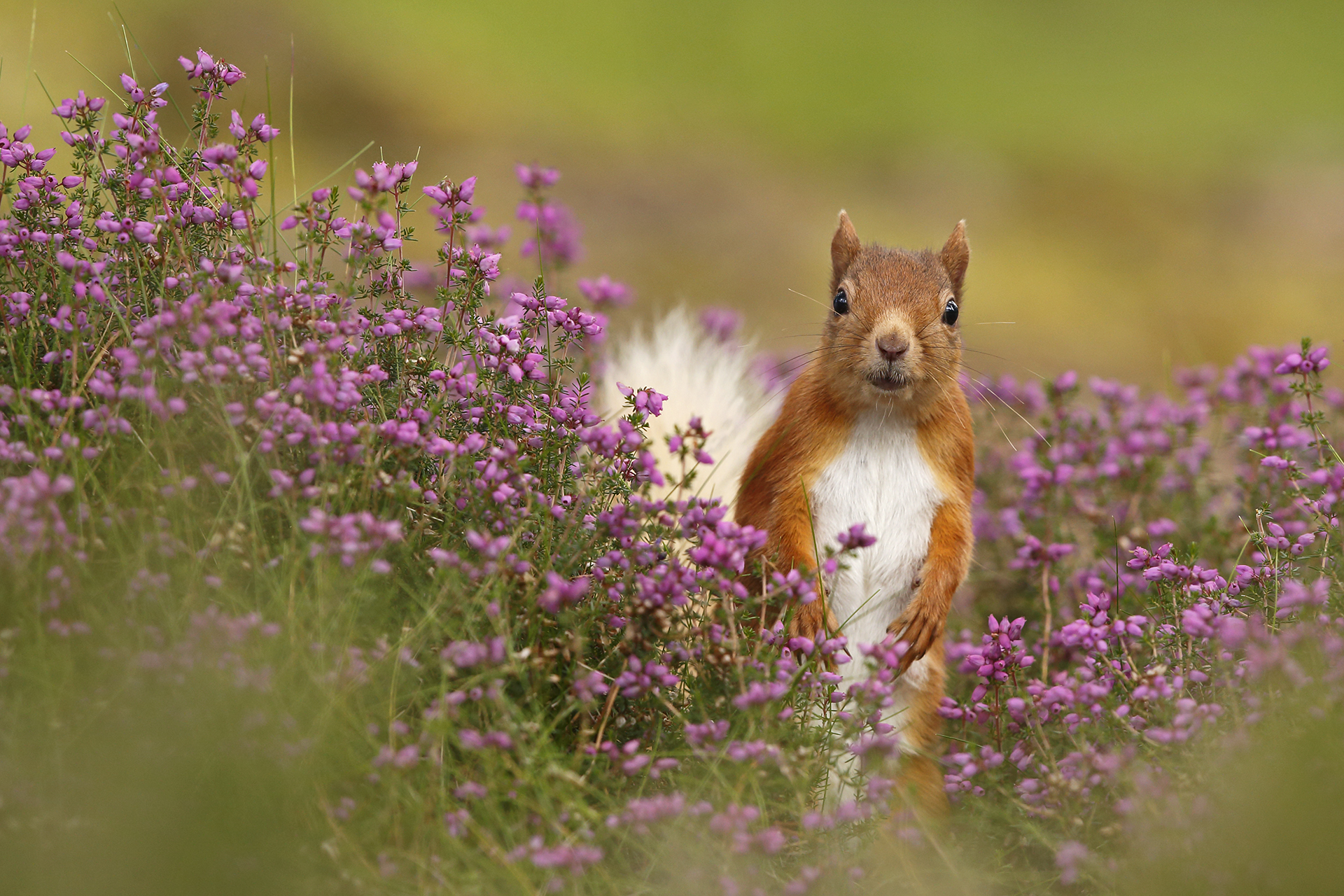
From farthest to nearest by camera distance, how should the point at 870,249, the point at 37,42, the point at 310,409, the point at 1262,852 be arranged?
the point at 37,42
the point at 870,249
the point at 310,409
the point at 1262,852

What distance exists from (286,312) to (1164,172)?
570 inches

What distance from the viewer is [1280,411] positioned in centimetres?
455

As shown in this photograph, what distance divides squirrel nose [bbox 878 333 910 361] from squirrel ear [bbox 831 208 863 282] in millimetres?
596

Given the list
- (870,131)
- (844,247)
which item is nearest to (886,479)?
(844,247)

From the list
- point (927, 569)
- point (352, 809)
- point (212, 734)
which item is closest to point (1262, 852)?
point (927, 569)

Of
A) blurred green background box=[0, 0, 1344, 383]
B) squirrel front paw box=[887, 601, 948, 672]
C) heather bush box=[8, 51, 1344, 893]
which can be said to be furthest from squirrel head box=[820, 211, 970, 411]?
blurred green background box=[0, 0, 1344, 383]

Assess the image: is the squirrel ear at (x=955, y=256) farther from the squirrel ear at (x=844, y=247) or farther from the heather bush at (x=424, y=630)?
the heather bush at (x=424, y=630)

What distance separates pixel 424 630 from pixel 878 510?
1.54m

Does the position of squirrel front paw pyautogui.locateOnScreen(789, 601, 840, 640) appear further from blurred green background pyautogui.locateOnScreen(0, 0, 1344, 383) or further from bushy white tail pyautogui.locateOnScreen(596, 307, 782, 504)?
blurred green background pyautogui.locateOnScreen(0, 0, 1344, 383)

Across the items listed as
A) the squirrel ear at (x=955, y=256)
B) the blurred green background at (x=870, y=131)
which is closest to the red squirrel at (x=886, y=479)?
the squirrel ear at (x=955, y=256)

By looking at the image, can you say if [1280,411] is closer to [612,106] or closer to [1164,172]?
[612,106]

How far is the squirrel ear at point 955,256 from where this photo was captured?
3.85 m

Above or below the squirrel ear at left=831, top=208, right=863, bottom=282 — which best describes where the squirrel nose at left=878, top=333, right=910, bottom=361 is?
below

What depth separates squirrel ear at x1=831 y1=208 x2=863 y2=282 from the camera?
152 inches
